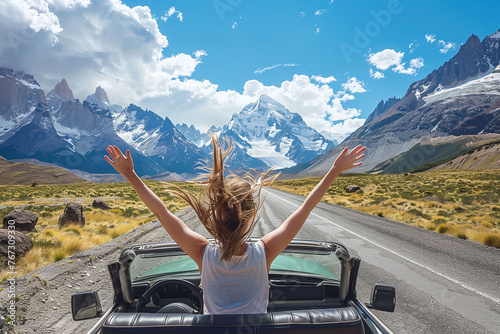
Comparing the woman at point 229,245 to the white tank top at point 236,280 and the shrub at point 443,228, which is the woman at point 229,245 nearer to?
the white tank top at point 236,280

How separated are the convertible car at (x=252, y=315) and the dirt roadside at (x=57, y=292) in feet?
6.86

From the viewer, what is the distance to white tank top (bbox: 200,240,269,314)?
149 centimetres

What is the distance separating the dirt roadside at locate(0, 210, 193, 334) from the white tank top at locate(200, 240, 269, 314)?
3.46 meters

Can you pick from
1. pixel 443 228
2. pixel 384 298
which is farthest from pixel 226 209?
pixel 443 228

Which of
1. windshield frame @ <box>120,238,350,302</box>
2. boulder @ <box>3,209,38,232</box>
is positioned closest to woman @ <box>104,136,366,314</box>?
windshield frame @ <box>120,238,350,302</box>

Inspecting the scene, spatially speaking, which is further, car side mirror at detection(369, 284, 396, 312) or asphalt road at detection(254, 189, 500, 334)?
asphalt road at detection(254, 189, 500, 334)

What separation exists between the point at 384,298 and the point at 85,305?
2.28m

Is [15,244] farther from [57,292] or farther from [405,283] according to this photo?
[405,283]

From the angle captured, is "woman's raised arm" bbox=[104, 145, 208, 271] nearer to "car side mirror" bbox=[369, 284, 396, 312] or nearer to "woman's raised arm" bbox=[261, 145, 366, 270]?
"woman's raised arm" bbox=[261, 145, 366, 270]

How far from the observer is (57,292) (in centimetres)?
517

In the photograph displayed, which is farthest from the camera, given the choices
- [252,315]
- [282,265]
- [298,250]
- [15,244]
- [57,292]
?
[15,244]

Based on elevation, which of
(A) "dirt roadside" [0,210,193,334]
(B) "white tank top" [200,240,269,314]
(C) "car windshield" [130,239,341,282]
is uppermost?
(B) "white tank top" [200,240,269,314]

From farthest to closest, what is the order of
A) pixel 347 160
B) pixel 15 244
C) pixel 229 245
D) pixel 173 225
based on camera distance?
pixel 15 244 → pixel 347 160 → pixel 173 225 → pixel 229 245

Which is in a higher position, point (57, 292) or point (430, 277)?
point (57, 292)
